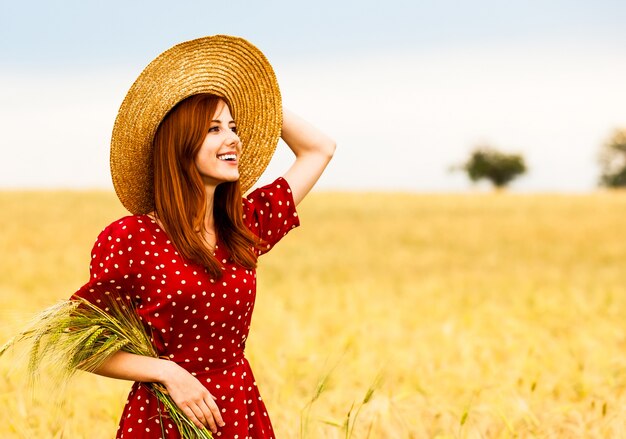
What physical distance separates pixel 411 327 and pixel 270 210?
461cm

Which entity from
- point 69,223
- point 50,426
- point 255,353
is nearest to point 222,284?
point 50,426

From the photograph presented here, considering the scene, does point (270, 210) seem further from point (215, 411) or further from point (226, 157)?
point (215, 411)

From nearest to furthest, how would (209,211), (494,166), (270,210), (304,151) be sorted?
(209,211)
(270,210)
(304,151)
(494,166)

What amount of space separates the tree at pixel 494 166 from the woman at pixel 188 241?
51704 millimetres

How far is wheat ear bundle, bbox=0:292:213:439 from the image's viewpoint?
7.71ft

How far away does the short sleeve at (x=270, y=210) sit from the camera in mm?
2715

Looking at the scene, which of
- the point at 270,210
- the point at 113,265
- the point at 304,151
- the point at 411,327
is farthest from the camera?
the point at 411,327

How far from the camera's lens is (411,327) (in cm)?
715

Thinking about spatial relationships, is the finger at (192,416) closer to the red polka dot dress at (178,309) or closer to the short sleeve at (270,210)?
the red polka dot dress at (178,309)

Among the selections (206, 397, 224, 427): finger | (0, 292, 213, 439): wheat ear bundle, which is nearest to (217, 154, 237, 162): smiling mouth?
(0, 292, 213, 439): wheat ear bundle

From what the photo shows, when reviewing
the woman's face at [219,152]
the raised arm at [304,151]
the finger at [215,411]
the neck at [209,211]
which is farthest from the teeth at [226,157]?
the finger at [215,411]

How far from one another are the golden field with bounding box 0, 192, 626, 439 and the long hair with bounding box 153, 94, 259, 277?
0.53 m

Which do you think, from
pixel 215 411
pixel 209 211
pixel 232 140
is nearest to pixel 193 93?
pixel 232 140

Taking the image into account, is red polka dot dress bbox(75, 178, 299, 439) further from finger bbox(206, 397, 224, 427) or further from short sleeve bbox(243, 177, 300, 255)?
short sleeve bbox(243, 177, 300, 255)
